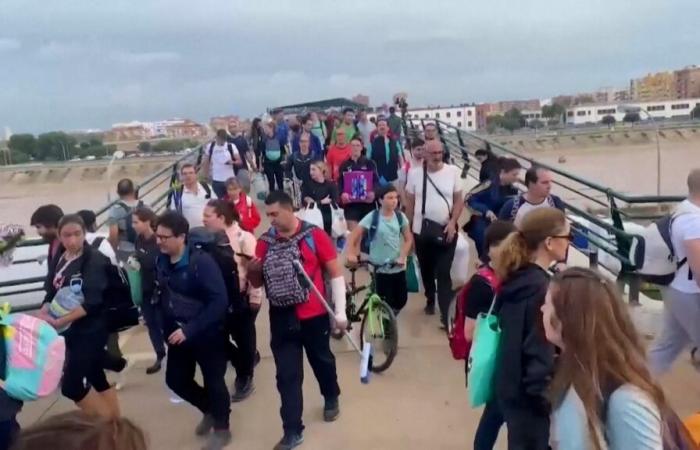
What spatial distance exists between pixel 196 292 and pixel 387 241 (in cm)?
204

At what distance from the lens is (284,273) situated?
4.43m

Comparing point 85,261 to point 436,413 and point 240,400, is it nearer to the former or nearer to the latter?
point 240,400

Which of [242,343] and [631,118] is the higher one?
[242,343]

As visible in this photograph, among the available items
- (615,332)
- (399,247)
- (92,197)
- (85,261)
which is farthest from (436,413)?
(92,197)

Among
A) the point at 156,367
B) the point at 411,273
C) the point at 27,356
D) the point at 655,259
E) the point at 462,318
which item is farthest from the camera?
the point at 411,273

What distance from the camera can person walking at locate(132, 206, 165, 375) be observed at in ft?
16.7

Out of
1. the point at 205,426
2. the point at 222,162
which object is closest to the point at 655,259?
the point at 205,426

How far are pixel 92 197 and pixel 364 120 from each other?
41.0 meters

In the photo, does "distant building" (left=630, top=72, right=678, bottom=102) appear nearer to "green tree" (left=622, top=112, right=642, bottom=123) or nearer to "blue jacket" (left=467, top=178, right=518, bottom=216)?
"green tree" (left=622, top=112, right=642, bottom=123)

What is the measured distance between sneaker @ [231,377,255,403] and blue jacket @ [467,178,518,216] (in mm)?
2502

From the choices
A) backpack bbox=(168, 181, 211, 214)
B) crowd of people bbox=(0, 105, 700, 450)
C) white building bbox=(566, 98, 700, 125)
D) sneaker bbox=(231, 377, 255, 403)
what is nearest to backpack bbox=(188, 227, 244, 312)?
crowd of people bbox=(0, 105, 700, 450)

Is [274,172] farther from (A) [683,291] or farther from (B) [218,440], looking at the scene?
(A) [683,291]

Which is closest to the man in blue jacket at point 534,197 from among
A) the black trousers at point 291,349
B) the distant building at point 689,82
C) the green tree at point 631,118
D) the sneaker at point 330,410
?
the black trousers at point 291,349

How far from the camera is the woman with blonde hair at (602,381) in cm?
213
